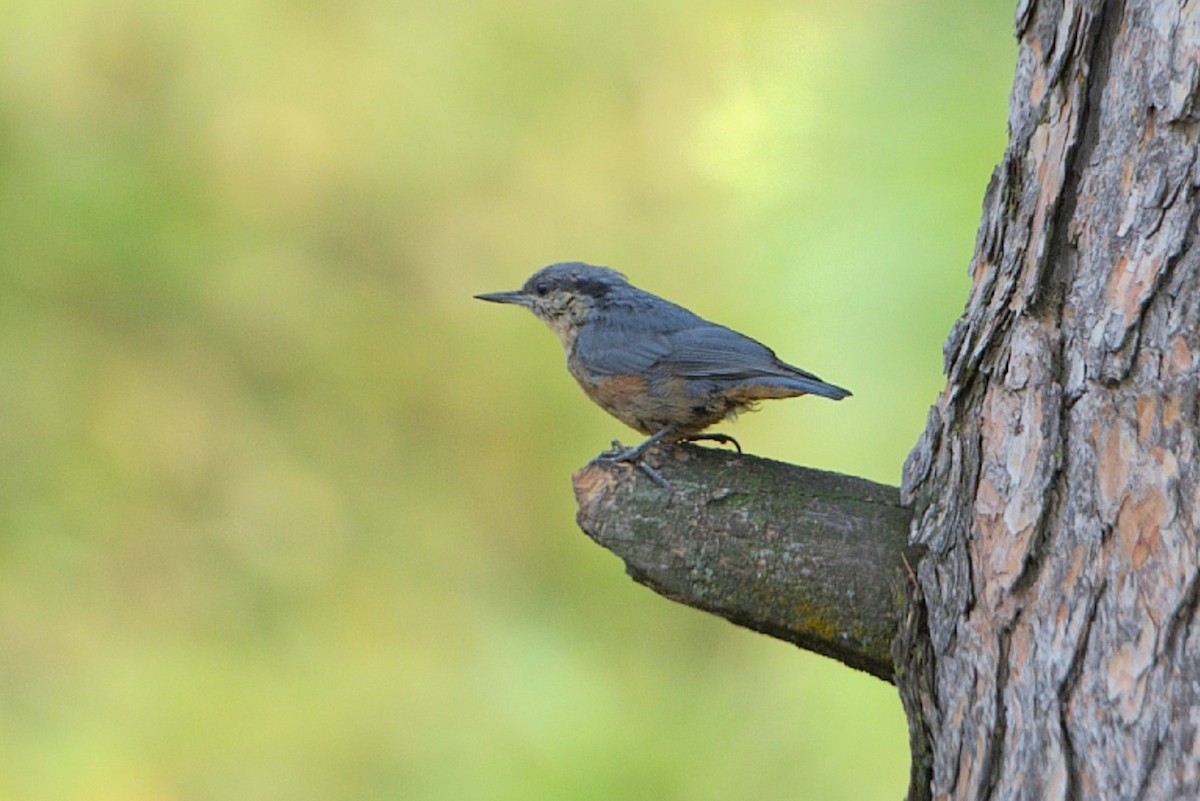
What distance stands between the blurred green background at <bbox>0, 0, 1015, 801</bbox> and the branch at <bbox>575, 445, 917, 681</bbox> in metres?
2.22

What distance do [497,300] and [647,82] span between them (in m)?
1.68

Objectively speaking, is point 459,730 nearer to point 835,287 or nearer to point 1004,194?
point 835,287

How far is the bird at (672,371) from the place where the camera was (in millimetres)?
3055

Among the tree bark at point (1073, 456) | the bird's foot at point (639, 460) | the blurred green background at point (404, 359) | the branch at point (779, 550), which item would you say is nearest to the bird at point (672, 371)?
the bird's foot at point (639, 460)

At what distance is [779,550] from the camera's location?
212 centimetres

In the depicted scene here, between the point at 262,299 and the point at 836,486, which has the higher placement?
the point at 262,299

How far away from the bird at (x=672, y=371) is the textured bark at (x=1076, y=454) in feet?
2.62

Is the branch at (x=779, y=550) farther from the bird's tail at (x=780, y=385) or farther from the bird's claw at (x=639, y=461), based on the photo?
the bird's tail at (x=780, y=385)

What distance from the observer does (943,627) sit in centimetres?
196

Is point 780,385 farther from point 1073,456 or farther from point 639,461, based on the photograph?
point 1073,456

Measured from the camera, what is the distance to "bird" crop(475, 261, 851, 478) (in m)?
3.05

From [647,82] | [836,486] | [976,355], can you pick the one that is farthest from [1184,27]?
[647,82]

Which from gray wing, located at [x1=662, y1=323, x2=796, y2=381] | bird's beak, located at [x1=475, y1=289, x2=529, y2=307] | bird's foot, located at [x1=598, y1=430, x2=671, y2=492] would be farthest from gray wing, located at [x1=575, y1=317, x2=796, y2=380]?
bird's foot, located at [x1=598, y1=430, x2=671, y2=492]

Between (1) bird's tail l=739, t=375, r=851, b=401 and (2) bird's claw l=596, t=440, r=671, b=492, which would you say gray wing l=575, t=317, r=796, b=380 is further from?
(2) bird's claw l=596, t=440, r=671, b=492
